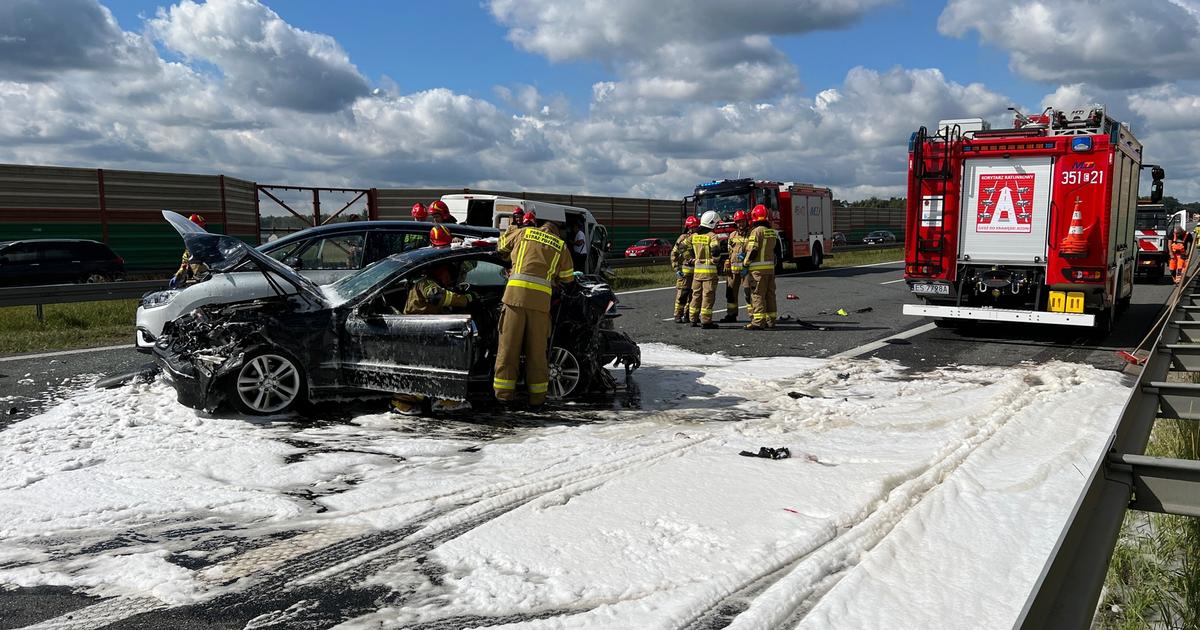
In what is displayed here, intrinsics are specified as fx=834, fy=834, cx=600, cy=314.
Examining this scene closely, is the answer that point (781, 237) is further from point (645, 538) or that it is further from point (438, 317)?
point (645, 538)

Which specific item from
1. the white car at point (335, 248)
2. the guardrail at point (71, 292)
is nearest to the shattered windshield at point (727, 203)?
the white car at point (335, 248)

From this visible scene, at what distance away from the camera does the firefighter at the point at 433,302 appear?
263 inches

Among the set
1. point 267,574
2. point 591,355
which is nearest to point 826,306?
point 591,355

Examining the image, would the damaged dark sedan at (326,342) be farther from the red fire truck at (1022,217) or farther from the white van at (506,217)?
the white van at (506,217)

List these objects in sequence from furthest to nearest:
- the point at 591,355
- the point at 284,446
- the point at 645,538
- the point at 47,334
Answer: the point at 47,334, the point at 591,355, the point at 284,446, the point at 645,538

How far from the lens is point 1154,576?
136 inches

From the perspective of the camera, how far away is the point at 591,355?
733cm

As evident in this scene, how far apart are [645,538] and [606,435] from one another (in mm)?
2116

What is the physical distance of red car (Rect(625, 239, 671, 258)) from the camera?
3278 centimetres

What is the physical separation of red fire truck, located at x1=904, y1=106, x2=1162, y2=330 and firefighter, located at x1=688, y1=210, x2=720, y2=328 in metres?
2.81

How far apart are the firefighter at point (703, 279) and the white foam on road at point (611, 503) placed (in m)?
5.37

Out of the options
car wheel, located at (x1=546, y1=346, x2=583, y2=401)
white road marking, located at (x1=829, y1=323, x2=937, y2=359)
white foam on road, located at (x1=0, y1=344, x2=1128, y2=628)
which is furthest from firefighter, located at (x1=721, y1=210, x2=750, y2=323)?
car wheel, located at (x1=546, y1=346, x2=583, y2=401)

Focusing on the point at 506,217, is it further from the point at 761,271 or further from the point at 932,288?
the point at 932,288

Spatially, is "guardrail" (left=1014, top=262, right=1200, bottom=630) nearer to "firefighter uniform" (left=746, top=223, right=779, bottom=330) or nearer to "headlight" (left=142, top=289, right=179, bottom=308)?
"firefighter uniform" (left=746, top=223, right=779, bottom=330)
